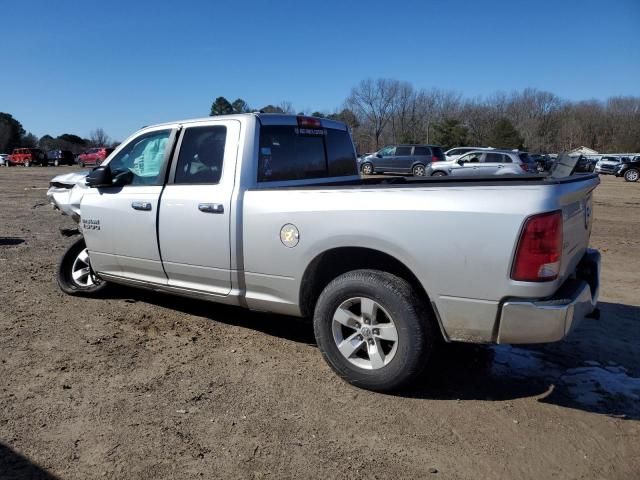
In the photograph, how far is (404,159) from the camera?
32.8 metres

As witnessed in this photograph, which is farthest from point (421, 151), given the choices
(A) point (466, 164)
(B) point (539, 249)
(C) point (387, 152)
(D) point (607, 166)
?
(B) point (539, 249)

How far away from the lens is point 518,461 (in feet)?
9.32

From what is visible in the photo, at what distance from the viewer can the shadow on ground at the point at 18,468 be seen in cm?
266

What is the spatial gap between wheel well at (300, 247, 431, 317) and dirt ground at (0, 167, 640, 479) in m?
0.58

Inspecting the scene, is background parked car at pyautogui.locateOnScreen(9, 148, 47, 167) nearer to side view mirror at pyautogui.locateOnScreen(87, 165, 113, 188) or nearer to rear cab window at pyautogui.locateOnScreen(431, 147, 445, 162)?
rear cab window at pyautogui.locateOnScreen(431, 147, 445, 162)

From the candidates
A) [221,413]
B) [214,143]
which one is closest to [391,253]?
[221,413]

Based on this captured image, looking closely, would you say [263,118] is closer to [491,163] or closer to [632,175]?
[491,163]

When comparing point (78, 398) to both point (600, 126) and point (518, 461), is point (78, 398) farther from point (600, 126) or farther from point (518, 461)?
point (600, 126)

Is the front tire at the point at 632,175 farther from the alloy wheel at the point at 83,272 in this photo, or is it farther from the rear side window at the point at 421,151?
the alloy wheel at the point at 83,272

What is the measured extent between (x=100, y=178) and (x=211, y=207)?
1436 millimetres

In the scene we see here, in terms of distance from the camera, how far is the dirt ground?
111 inches

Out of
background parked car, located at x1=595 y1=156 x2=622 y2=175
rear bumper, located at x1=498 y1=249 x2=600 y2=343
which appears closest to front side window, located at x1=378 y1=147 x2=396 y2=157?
background parked car, located at x1=595 y1=156 x2=622 y2=175

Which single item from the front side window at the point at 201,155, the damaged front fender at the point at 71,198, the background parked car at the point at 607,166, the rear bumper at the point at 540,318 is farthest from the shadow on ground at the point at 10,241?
the background parked car at the point at 607,166

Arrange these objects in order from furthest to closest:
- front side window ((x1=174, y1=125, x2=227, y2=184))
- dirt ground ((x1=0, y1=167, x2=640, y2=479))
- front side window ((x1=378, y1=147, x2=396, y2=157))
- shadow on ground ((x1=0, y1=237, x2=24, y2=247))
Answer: front side window ((x1=378, y1=147, x2=396, y2=157)) → shadow on ground ((x1=0, y1=237, x2=24, y2=247)) → front side window ((x1=174, y1=125, x2=227, y2=184)) → dirt ground ((x1=0, y1=167, x2=640, y2=479))
